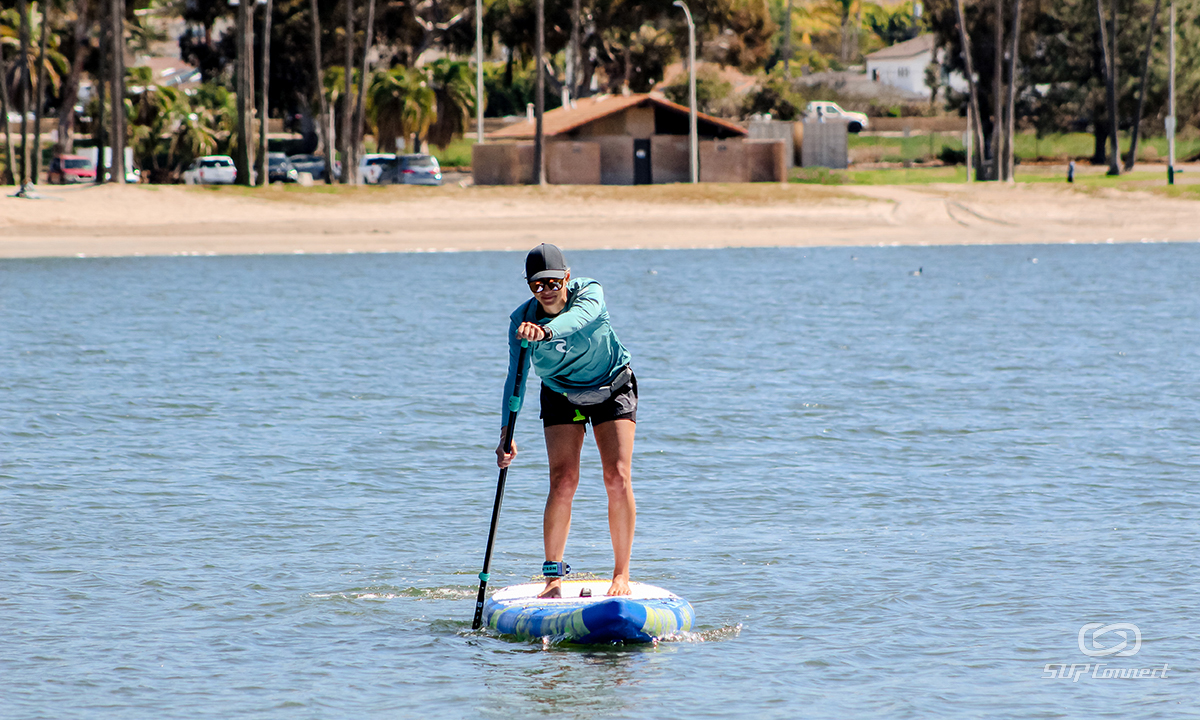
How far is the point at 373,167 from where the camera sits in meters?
60.3

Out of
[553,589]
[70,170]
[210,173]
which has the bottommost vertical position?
[553,589]

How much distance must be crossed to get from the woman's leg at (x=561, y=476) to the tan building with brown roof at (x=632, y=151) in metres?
51.0

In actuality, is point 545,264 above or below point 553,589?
above

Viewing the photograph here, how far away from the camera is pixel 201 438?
16125mm

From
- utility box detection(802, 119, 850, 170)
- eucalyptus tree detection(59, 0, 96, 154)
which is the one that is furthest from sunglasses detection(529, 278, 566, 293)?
eucalyptus tree detection(59, 0, 96, 154)

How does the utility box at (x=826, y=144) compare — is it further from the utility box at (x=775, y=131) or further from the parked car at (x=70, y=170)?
the parked car at (x=70, y=170)

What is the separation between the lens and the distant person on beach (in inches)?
309

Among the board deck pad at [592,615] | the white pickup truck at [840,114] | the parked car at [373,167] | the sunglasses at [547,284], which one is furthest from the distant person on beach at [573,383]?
the white pickup truck at [840,114]

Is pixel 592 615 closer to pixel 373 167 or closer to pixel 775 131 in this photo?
pixel 373 167

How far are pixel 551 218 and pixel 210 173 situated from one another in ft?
60.9

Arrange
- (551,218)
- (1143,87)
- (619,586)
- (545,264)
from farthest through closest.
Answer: (1143,87) → (551,218) → (619,586) → (545,264)

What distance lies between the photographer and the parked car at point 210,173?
200 ft

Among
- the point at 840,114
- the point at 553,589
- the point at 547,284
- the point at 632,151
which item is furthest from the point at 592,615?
the point at 840,114

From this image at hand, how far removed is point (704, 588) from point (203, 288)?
1115 inches
